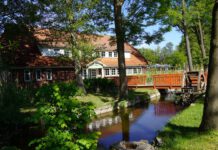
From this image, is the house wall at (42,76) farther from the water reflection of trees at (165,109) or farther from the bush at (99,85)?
the water reflection of trees at (165,109)

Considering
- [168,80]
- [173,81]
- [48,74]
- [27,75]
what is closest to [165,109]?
[173,81]

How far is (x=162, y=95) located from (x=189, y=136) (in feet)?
64.4

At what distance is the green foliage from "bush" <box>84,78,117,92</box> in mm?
19486

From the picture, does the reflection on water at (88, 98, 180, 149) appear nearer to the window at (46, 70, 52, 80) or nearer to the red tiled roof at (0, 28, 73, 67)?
the red tiled roof at (0, 28, 73, 67)

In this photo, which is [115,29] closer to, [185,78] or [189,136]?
[185,78]

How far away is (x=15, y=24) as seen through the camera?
22.2 meters

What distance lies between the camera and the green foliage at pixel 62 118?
19.1 ft

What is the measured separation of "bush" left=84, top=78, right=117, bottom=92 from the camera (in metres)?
26.8

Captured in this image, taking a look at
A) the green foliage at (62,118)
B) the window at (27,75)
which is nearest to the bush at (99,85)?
the window at (27,75)

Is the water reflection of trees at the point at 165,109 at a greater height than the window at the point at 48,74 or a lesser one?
lesser

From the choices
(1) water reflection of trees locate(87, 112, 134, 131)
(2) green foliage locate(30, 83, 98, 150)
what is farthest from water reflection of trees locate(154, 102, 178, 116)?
(2) green foliage locate(30, 83, 98, 150)

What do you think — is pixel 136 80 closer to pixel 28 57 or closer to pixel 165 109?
pixel 165 109

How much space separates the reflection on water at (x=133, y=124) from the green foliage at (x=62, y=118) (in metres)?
4.77

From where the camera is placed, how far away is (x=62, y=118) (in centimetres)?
595
